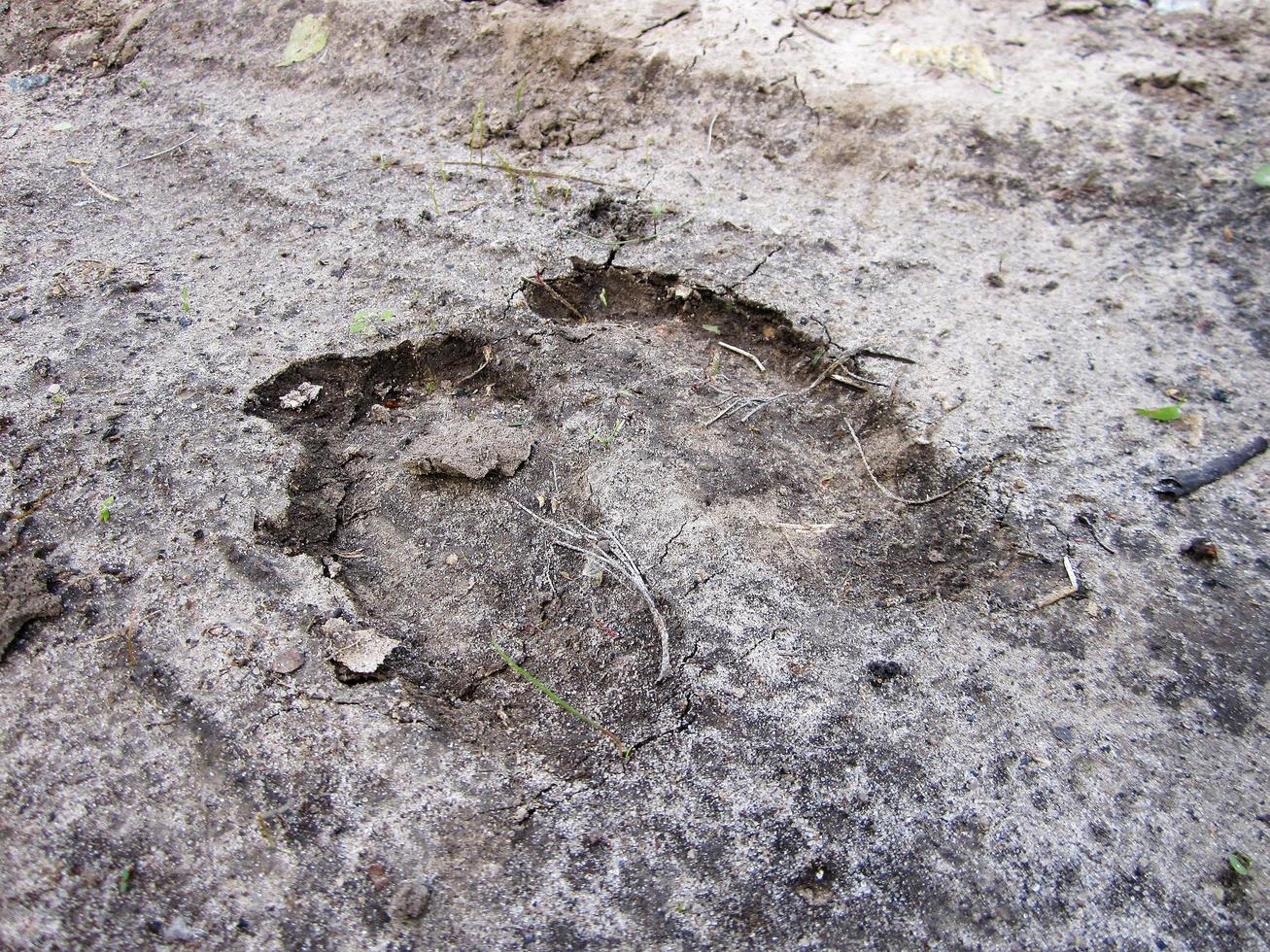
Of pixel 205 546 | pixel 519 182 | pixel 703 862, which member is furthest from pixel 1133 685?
pixel 519 182

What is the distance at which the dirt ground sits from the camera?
1.41 meters

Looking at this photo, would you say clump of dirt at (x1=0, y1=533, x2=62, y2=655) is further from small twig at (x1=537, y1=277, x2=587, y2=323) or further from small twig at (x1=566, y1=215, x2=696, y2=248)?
small twig at (x1=566, y1=215, x2=696, y2=248)

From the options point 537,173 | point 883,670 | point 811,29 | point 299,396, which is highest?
point 811,29

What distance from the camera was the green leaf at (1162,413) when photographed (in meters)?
2.12

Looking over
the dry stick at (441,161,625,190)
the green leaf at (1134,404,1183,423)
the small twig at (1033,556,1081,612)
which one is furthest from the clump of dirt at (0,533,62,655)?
the green leaf at (1134,404,1183,423)

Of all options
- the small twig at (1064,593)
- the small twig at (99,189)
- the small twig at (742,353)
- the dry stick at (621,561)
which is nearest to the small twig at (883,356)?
the small twig at (742,353)

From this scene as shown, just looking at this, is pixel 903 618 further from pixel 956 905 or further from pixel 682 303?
pixel 682 303

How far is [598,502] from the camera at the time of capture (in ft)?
6.27

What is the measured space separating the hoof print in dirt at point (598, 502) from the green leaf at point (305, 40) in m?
1.52

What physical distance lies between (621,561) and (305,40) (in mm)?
2465

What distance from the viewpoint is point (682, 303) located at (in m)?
2.40

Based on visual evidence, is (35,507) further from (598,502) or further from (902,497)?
(902,497)

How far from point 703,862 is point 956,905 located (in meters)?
0.41

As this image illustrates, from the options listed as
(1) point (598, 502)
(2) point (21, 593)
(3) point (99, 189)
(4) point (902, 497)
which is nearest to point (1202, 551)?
(4) point (902, 497)
